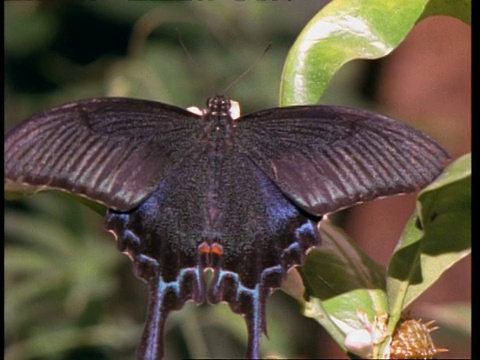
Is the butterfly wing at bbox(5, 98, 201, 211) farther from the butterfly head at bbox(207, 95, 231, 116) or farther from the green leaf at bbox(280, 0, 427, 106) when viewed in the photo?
the green leaf at bbox(280, 0, 427, 106)

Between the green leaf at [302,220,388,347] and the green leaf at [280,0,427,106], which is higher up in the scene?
the green leaf at [280,0,427,106]

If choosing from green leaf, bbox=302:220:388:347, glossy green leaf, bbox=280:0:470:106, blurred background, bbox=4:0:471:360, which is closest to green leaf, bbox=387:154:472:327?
green leaf, bbox=302:220:388:347

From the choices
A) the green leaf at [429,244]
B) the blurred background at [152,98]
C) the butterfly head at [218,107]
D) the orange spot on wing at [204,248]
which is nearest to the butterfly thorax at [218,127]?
the butterfly head at [218,107]

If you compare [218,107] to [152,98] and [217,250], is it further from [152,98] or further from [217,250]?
[152,98]

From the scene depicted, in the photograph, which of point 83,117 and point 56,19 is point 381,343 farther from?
point 56,19

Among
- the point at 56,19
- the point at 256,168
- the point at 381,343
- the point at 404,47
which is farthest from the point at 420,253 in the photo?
the point at 404,47

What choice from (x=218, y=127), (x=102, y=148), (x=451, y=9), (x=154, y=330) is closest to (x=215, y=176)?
(x=218, y=127)
